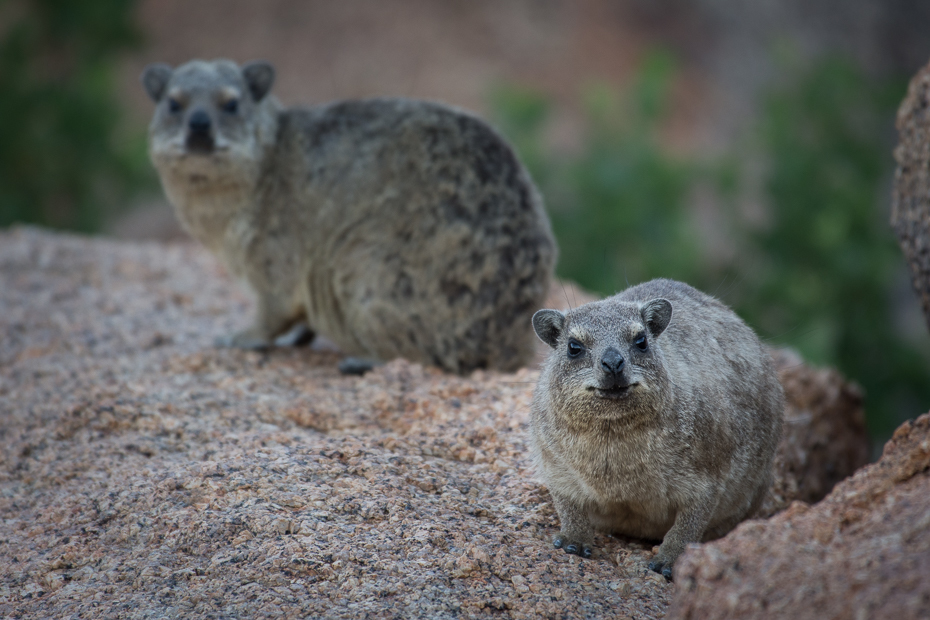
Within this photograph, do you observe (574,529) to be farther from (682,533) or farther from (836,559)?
(836,559)

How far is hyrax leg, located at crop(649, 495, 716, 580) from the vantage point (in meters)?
4.18

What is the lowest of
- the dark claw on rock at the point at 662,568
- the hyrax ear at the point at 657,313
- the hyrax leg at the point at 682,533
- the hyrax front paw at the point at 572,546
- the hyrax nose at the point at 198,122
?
the hyrax front paw at the point at 572,546

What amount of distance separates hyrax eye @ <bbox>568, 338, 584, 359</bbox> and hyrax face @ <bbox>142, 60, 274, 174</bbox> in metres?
4.22

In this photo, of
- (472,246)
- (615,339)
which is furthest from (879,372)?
(615,339)

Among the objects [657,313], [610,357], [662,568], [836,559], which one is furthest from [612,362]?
[836,559]

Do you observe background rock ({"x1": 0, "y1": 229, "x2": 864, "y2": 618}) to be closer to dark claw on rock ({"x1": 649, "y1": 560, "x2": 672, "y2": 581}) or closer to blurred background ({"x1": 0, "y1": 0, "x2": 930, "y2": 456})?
dark claw on rock ({"x1": 649, "y1": 560, "x2": 672, "y2": 581})

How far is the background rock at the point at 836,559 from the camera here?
2887 millimetres

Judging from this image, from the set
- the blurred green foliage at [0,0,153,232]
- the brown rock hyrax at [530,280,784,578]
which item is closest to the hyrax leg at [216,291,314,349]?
the brown rock hyrax at [530,280,784,578]

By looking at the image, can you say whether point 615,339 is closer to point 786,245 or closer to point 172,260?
point 172,260

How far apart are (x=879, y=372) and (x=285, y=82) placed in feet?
52.0

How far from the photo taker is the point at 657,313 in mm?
4324

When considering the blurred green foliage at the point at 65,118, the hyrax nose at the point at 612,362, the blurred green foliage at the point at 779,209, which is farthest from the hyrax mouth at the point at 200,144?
the blurred green foliage at the point at 65,118

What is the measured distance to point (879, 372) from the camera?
12.3 meters

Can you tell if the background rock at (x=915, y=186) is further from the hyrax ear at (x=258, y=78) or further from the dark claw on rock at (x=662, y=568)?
the hyrax ear at (x=258, y=78)
